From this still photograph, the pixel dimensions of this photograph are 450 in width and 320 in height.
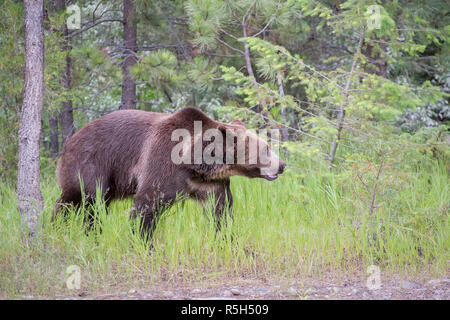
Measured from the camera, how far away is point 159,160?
4762mm

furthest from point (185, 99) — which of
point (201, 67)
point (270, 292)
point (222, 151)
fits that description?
point (270, 292)

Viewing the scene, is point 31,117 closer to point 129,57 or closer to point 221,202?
point 221,202

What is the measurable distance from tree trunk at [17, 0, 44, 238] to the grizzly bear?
44cm

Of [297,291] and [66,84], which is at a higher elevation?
[66,84]

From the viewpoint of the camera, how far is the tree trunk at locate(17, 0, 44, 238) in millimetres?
4734

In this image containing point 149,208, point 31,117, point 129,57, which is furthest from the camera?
point 129,57

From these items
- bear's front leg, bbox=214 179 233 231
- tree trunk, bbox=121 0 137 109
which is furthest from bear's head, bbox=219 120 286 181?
tree trunk, bbox=121 0 137 109

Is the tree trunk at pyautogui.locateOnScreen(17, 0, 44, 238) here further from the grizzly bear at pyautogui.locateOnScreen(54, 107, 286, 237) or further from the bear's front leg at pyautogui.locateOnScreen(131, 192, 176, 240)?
the bear's front leg at pyautogui.locateOnScreen(131, 192, 176, 240)

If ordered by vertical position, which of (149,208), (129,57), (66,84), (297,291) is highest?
(129,57)

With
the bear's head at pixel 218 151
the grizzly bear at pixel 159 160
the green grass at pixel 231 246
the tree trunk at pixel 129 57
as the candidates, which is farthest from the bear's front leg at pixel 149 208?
the tree trunk at pixel 129 57

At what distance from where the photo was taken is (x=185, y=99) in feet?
31.4

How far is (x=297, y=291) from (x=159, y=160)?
72.0 inches

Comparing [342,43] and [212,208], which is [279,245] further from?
[342,43]

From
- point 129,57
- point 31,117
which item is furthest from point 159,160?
point 129,57
